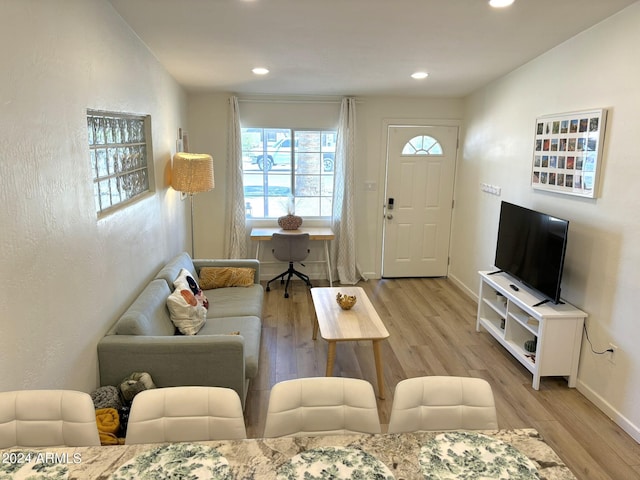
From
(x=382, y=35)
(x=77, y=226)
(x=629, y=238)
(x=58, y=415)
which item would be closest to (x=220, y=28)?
(x=382, y=35)

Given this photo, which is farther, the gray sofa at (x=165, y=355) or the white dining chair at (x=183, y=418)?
the gray sofa at (x=165, y=355)

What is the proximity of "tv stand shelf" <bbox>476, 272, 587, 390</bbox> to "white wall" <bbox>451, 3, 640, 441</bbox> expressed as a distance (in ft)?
0.32

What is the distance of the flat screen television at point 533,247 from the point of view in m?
3.21

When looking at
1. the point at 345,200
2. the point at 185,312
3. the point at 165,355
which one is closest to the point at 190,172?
the point at 185,312

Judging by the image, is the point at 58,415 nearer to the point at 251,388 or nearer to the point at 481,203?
the point at 251,388

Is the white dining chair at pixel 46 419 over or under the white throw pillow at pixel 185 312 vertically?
over

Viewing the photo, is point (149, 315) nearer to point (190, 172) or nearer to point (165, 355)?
point (165, 355)

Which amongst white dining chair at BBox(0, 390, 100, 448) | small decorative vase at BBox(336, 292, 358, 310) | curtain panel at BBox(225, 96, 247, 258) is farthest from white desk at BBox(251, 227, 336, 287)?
white dining chair at BBox(0, 390, 100, 448)

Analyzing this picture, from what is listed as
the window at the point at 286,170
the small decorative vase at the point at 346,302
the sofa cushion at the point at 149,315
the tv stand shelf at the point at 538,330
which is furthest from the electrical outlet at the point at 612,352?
the window at the point at 286,170

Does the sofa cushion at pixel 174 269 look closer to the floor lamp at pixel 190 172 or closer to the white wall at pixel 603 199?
the floor lamp at pixel 190 172

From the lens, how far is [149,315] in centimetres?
275

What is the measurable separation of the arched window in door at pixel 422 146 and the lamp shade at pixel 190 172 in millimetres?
2729

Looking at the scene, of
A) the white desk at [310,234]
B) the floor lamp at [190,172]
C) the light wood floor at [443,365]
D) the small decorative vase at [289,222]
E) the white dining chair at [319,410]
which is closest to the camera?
the white dining chair at [319,410]

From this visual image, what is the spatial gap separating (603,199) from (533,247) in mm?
665
